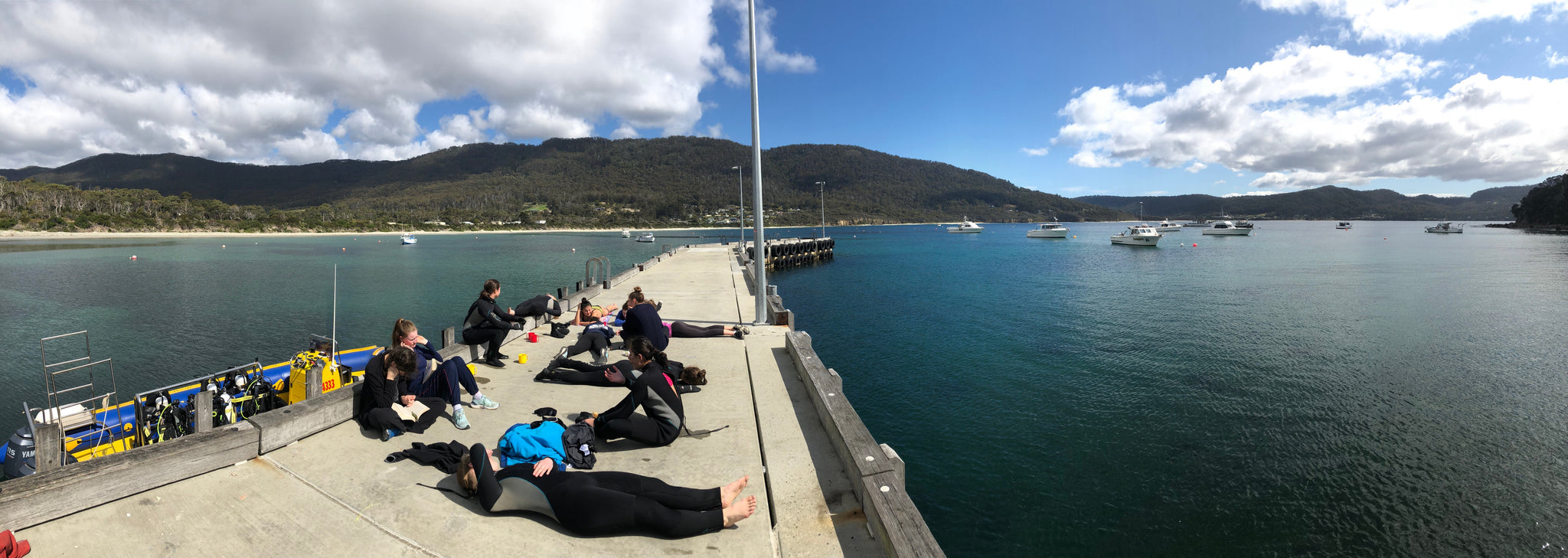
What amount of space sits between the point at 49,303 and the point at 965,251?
212ft

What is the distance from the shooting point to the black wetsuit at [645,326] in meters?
8.36

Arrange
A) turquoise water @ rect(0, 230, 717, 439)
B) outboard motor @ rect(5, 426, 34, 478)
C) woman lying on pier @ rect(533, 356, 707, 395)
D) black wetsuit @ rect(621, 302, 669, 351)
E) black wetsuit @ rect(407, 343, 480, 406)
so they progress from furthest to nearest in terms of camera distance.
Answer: turquoise water @ rect(0, 230, 717, 439) → black wetsuit @ rect(621, 302, 669, 351) → woman lying on pier @ rect(533, 356, 707, 395) → outboard motor @ rect(5, 426, 34, 478) → black wetsuit @ rect(407, 343, 480, 406)

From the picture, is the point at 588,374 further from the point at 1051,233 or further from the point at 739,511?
the point at 1051,233

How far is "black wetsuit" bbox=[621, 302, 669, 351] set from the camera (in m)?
8.36

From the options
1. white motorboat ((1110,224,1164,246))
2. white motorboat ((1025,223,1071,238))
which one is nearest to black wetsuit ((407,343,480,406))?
white motorboat ((1110,224,1164,246))

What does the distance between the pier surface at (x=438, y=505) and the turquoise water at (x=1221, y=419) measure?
2656 millimetres

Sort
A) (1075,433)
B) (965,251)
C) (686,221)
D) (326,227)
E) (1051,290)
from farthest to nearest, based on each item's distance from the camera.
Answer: (686,221) → (326,227) → (965,251) → (1051,290) → (1075,433)

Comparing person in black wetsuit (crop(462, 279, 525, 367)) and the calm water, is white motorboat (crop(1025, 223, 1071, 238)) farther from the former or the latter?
person in black wetsuit (crop(462, 279, 525, 367))

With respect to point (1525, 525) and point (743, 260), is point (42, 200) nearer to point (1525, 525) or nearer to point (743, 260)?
point (743, 260)

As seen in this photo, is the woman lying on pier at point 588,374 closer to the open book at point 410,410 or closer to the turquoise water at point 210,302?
the open book at point 410,410

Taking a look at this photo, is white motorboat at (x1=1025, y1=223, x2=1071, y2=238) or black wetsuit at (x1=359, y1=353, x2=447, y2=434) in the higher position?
white motorboat at (x1=1025, y1=223, x2=1071, y2=238)

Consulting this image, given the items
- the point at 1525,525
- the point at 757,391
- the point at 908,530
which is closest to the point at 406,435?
the point at 757,391

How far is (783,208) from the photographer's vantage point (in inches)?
7431

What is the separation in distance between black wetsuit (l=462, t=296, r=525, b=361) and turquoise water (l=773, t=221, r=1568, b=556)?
5.90 meters
